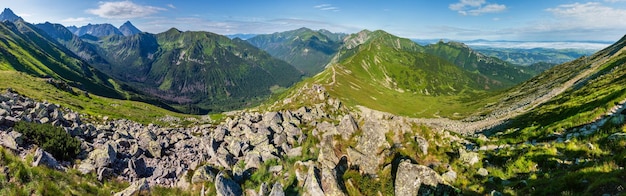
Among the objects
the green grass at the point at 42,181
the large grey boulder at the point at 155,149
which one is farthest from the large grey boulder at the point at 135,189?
the large grey boulder at the point at 155,149

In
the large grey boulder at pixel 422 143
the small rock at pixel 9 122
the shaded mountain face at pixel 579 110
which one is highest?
the small rock at pixel 9 122

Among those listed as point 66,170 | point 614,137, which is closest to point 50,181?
point 66,170

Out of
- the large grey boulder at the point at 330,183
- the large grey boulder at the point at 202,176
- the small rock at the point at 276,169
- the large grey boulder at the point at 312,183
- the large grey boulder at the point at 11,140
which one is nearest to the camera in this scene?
the large grey boulder at the point at 330,183

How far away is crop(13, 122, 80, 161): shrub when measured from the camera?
21047 millimetres

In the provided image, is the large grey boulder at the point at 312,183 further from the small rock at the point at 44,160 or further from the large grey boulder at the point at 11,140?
the large grey boulder at the point at 11,140

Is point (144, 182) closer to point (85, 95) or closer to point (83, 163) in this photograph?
point (83, 163)

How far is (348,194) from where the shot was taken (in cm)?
1525

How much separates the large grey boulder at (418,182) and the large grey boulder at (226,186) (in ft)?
28.7

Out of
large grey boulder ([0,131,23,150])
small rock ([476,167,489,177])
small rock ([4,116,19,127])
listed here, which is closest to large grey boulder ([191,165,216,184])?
large grey boulder ([0,131,23,150])

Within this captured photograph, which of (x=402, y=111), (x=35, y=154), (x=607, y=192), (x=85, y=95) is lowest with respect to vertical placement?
(x=402, y=111)

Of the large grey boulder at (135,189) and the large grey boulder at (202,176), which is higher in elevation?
the large grey boulder at (202,176)

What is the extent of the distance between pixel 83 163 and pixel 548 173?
2696cm

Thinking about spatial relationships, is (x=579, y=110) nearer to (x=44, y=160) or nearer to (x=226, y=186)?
(x=226, y=186)

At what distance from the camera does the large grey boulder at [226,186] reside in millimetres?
16766
